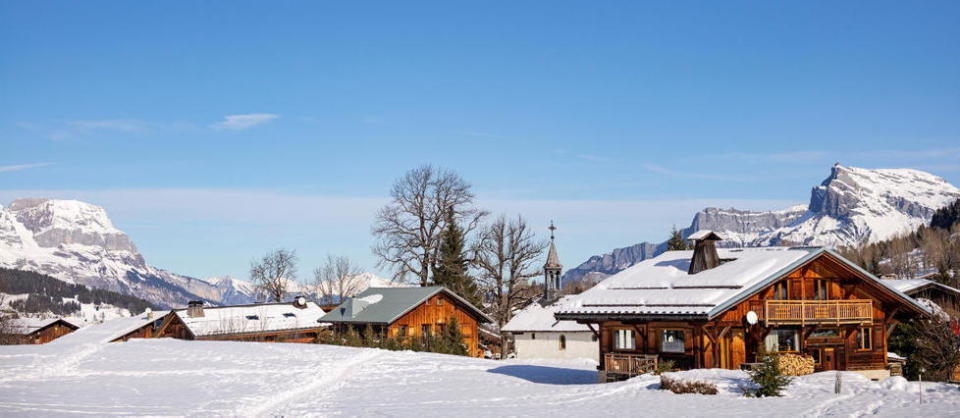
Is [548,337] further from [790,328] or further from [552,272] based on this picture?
[790,328]

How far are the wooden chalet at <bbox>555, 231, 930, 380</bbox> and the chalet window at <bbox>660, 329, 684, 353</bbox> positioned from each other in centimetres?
4

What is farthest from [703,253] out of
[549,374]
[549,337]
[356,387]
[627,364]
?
[549,337]

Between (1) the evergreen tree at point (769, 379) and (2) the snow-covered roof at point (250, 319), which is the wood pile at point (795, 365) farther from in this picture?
(2) the snow-covered roof at point (250, 319)

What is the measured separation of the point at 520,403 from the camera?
31469 mm

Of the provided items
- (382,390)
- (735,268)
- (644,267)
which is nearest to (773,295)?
(735,268)

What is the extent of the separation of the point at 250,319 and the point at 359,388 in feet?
141

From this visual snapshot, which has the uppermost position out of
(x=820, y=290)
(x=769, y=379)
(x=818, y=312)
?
(x=820, y=290)

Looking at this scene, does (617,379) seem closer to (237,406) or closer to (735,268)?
(735,268)

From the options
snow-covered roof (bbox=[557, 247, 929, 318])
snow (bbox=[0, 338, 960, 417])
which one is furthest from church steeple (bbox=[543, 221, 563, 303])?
snow-covered roof (bbox=[557, 247, 929, 318])

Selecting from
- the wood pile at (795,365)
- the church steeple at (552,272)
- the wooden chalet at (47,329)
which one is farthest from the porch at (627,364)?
the wooden chalet at (47,329)

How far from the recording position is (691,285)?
38781mm

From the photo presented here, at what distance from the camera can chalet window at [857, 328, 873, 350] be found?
135 ft

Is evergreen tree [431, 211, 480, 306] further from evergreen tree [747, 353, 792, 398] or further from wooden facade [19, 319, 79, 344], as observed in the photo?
wooden facade [19, 319, 79, 344]

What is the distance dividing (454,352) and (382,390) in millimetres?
20472
